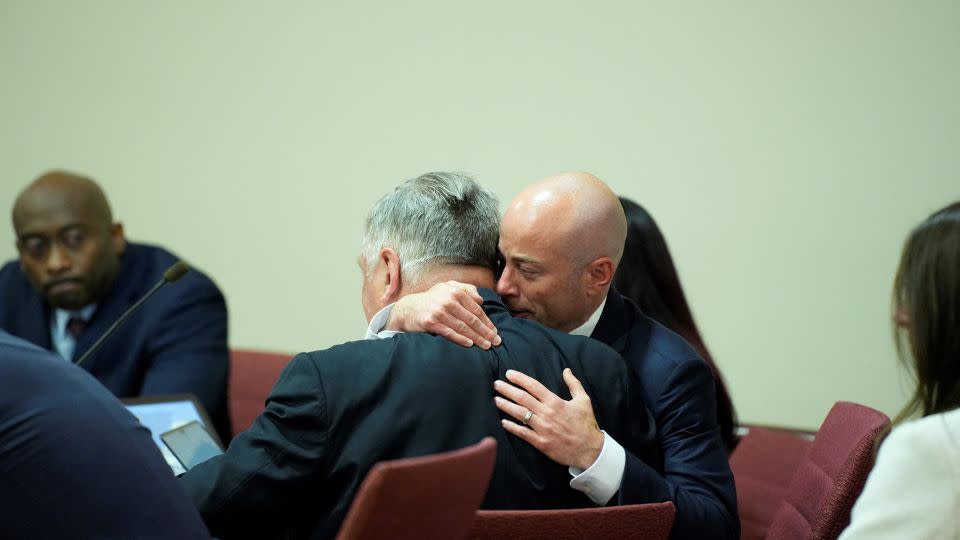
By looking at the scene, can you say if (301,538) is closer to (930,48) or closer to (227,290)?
(930,48)

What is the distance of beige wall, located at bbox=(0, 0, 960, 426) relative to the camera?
123 inches

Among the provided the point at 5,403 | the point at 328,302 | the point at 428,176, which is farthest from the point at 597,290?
the point at 328,302

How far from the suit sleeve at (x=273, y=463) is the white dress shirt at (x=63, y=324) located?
73.6 inches

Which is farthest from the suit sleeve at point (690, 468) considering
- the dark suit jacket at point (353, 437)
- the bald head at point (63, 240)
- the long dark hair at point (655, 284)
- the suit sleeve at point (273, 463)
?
the bald head at point (63, 240)

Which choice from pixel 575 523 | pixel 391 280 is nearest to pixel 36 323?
pixel 391 280

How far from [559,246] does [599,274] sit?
10cm

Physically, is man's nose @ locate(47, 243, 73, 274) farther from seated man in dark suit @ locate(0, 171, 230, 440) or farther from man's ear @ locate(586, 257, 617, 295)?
man's ear @ locate(586, 257, 617, 295)

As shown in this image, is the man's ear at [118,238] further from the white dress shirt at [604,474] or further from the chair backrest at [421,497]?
the chair backrest at [421,497]

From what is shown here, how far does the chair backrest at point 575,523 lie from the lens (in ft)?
4.26

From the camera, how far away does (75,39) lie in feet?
14.1

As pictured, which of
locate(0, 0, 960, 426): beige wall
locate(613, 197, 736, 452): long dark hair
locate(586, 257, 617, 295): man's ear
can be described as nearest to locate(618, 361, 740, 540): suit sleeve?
locate(586, 257, 617, 295): man's ear

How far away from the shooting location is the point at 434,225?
5.56ft

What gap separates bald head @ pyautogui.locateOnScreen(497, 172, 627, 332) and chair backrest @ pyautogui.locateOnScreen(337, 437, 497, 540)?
2.09 feet

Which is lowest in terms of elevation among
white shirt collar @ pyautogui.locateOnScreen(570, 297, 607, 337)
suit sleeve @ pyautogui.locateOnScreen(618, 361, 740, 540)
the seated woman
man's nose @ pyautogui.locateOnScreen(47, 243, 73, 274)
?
suit sleeve @ pyautogui.locateOnScreen(618, 361, 740, 540)
